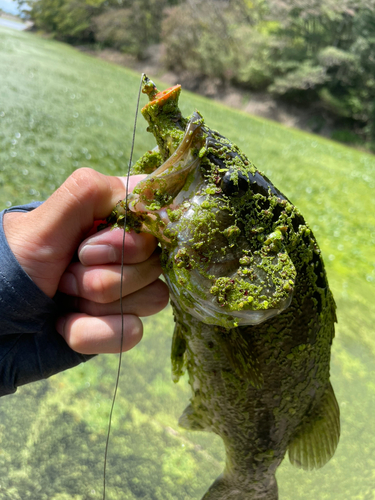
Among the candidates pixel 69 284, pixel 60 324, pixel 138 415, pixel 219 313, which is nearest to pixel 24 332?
pixel 60 324

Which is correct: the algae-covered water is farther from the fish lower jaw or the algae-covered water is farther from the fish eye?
the fish eye

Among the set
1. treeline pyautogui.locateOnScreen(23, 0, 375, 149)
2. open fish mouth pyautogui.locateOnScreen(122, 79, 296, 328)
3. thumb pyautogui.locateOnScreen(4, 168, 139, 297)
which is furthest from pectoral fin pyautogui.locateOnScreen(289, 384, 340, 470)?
treeline pyautogui.locateOnScreen(23, 0, 375, 149)

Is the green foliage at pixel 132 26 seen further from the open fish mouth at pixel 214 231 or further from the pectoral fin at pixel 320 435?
the pectoral fin at pixel 320 435

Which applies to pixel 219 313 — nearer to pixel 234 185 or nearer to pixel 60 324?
pixel 234 185

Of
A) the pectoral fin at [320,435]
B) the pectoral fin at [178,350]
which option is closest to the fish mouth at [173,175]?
the pectoral fin at [178,350]

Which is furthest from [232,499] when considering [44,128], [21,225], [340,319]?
[44,128]

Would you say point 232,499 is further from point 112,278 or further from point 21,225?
point 21,225
